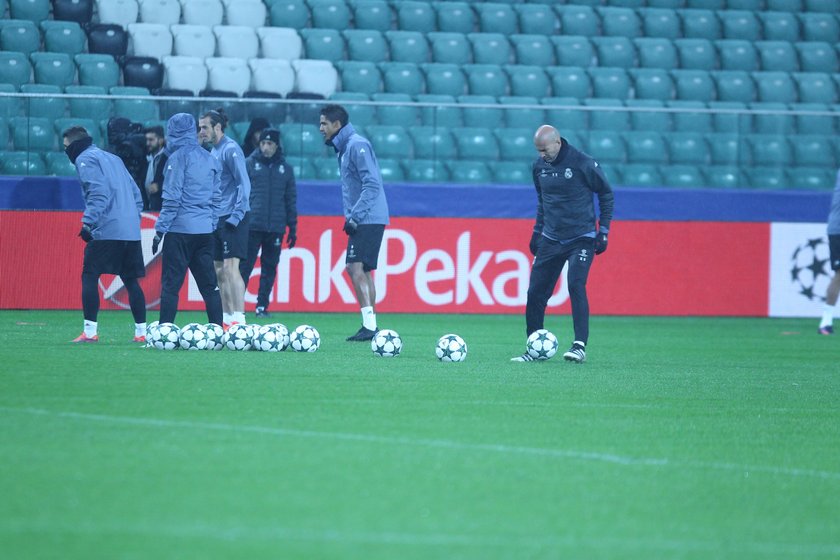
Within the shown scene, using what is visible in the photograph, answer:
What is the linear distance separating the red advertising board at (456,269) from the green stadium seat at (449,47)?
444 centimetres

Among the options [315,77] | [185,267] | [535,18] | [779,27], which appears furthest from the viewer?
[779,27]

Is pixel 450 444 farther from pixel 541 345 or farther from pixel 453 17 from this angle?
pixel 453 17

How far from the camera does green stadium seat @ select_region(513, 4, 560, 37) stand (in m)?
23.6

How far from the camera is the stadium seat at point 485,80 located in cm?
2166

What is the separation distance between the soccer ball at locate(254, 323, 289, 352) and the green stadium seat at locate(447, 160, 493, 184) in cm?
722

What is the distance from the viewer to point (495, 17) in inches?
920

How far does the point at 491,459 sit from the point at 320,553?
2.13 meters

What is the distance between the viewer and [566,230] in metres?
12.2

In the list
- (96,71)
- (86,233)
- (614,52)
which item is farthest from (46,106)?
(614,52)

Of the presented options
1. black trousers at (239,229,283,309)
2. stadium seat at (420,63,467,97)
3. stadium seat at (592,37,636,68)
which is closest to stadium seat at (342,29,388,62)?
stadium seat at (420,63,467,97)

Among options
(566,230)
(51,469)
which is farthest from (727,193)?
(51,469)

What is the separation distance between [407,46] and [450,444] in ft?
51.0

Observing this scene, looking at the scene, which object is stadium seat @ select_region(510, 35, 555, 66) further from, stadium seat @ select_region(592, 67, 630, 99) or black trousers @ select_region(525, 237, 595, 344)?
black trousers @ select_region(525, 237, 595, 344)

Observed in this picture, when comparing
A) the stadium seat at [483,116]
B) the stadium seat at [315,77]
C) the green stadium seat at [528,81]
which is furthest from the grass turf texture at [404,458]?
the green stadium seat at [528,81]
